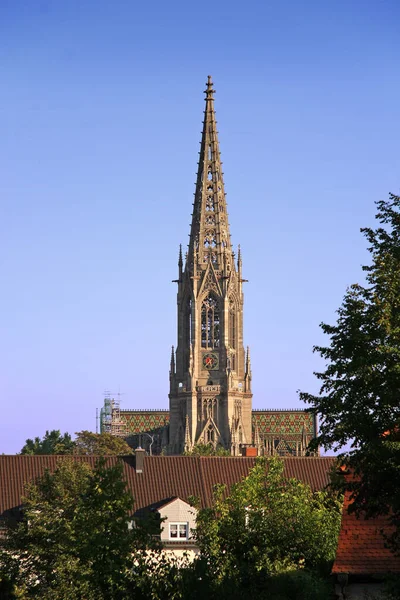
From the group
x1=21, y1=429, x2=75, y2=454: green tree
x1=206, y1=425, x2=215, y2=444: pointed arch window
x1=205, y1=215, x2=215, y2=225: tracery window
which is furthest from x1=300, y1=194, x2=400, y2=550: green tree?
x1=205, y1=215, x2=215, y2=225: tracery window

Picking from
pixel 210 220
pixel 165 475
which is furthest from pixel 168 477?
pixel 210 220

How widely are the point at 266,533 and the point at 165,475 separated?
82.0 ft

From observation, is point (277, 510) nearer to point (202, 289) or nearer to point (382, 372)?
point (382, 372)

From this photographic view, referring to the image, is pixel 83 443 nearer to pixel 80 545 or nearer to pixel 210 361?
pixel 210 361

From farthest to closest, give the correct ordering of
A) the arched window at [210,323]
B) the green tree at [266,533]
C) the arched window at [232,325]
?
the arched window at [232,325], the arched window at [210,323], the green tree at [266,533]

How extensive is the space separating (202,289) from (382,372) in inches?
5848

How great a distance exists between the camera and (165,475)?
79812 mm

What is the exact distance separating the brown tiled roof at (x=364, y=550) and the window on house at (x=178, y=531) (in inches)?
1173

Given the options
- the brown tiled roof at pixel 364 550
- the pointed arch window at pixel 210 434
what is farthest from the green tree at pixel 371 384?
the pointed arch window at pixel 210 434

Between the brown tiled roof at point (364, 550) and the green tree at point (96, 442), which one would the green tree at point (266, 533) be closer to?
the brown tiled roof at point (364, 550)

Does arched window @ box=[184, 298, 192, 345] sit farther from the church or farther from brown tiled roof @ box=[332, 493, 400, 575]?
brown tiled roof @ box=[332, 493, 400, 575]

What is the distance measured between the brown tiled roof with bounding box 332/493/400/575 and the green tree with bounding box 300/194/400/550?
0.83 meters

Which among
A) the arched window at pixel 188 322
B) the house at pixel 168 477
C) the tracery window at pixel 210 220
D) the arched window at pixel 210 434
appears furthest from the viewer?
the tracery window at pixel 210 220

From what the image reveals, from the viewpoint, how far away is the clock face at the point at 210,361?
18838cm
